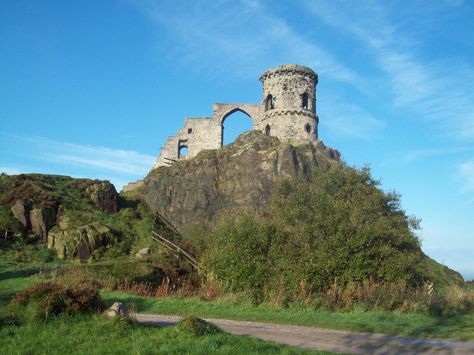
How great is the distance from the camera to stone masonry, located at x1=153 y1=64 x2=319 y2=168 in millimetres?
51938

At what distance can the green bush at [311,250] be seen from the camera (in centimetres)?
1881

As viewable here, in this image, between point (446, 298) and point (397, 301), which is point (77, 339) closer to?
point (397, 301)

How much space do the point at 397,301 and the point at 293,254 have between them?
4.56m

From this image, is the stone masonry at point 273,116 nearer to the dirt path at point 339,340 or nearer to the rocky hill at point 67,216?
the rocky hill at point 67,216

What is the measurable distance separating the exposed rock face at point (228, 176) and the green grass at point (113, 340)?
32.2m

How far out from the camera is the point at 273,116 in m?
52.7

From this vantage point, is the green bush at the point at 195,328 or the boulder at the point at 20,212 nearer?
the green bush at the point at 195,328

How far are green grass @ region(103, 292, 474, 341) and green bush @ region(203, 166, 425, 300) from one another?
79.4 inches

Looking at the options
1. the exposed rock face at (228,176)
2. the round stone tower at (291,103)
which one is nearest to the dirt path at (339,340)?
the exposed rock face at (228,176)

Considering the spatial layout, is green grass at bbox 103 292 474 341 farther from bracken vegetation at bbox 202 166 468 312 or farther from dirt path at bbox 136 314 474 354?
bracken vegetation at bbox 202 166 468 312

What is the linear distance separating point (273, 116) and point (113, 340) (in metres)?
44.9

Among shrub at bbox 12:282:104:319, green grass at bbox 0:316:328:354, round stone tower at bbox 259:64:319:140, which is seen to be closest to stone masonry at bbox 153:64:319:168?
round stone tower at bbox 259:64:319:140

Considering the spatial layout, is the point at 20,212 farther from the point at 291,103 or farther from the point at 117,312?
the point at 291,103

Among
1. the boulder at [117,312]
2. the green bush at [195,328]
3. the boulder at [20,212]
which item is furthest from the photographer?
the boulder at [20,212]
